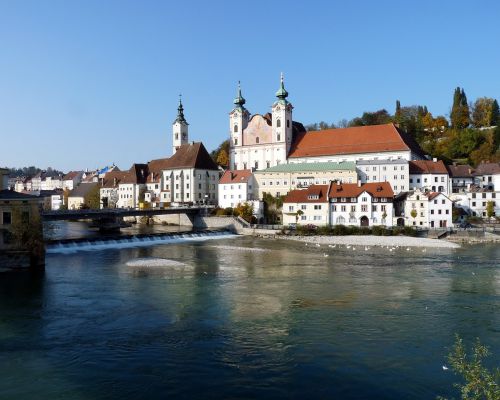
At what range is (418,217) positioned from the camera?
60.2m

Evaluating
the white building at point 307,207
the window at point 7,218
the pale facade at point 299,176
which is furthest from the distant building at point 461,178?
the window at point 7,218

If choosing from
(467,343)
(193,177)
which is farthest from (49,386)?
(193,177)

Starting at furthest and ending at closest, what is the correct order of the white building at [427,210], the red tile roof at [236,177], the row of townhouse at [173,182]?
1. the row of townhouse at [173,182]
2. the red tile roof at [236,177]
3. the white building at [427,210]

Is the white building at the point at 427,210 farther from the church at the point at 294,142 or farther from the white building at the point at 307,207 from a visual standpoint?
the church at the point at 294,142

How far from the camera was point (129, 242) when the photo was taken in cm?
5088

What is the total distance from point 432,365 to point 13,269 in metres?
28.1

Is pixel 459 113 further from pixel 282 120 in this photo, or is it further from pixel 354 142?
pixel 282 120

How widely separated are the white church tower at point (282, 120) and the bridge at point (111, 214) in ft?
68.4

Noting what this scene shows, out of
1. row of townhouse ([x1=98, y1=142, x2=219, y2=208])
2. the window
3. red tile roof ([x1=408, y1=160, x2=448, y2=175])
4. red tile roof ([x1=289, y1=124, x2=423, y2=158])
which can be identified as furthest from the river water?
row of townhouse ([x1=98, y1=142, x2=219, y2=208])

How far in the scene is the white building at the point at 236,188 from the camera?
2980 inches

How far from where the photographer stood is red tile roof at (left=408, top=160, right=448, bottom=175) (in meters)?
71.2

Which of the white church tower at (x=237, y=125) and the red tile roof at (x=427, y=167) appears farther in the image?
the white church tower at (x=237, y=125)

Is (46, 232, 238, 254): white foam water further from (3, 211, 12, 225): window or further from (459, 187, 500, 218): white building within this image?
(459, 187, 500, 218): white building

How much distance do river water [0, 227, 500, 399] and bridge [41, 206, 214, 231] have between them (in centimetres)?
1892
